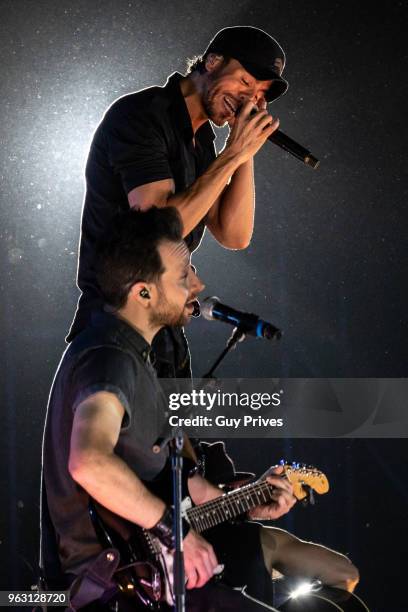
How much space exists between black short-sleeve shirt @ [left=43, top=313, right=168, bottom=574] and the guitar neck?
23cm

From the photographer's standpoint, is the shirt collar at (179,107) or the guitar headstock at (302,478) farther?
the shirt collar at (179,107)

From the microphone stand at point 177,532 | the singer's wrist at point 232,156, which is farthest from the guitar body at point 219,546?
the singer's wrist at point 232,156

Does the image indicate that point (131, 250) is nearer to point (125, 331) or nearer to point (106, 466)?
point (125, 331)

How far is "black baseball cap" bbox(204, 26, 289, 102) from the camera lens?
2832 millimetres

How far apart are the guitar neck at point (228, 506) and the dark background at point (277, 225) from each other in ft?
4.29

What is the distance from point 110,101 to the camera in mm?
3760

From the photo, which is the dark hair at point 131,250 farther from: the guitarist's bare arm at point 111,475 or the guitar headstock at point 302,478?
the guitar headstock at point 302,478

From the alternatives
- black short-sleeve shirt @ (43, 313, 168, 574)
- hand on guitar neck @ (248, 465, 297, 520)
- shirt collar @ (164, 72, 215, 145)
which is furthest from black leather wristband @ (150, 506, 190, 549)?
shirt collar @ (164, 72, 215, 145)

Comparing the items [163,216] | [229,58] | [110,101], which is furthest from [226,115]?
[110,101]

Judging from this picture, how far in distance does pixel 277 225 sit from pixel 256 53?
1.23 m

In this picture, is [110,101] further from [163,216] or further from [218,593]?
[218,593]

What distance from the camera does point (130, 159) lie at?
105 inches

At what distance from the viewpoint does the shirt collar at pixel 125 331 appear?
238 cm

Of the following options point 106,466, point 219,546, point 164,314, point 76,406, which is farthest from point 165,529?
point 164,314
